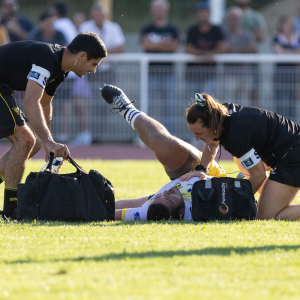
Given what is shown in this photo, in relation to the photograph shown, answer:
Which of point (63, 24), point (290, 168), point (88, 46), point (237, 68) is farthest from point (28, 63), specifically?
point (63, 24)

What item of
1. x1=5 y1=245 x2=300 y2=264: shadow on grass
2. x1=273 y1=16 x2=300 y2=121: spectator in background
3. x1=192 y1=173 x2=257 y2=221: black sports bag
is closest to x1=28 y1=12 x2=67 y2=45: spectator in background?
x1=273 y1=16 x2=300 y2=121: spectator in background

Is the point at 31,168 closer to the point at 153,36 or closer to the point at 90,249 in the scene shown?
the point at 153,36

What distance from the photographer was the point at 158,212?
465 centimetres

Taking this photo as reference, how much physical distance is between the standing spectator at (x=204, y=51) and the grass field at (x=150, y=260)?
7635mm

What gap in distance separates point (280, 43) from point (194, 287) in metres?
10.9

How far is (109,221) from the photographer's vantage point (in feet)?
15.2

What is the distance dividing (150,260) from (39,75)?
2340mm

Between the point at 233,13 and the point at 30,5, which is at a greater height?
the point at 30,5

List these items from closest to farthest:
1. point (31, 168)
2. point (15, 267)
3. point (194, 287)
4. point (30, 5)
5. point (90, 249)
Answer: point (194, 287) < point (15, 267) < point (90, 249) < point (31, 168) < point (30, 5)

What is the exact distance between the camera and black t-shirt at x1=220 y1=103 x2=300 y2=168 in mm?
4691

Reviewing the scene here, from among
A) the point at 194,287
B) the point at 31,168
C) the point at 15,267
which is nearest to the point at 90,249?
the point at 15,267

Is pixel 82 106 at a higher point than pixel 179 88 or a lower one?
lower

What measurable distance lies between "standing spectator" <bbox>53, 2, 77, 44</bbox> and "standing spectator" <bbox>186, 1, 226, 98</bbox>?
9.88 feet

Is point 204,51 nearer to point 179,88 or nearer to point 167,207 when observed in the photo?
point 179,88
